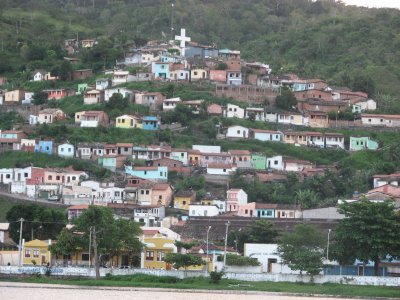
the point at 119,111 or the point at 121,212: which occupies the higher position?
the point at 119,111

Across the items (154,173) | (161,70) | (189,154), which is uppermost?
(161,70)

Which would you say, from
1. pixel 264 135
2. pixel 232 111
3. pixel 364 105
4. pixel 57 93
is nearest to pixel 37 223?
pixel 264 135

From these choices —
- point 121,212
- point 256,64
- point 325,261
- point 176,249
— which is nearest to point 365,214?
point 325,261

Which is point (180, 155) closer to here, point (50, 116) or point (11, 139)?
point (11, 139)

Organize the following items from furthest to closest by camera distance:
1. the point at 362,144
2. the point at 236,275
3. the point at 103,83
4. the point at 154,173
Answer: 1. the point at 103,83
2. the point at 362,144
3. the point at 154,173
4. the point at 236,275

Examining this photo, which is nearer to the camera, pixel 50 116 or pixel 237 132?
pixel 237 132

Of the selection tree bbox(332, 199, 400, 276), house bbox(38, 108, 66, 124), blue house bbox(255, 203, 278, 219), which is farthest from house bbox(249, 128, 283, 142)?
tree bbox(332, 199, 400, 276)

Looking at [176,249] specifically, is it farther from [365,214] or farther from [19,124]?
[19,124]

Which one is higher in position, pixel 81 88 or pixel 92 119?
pixel 81 88
